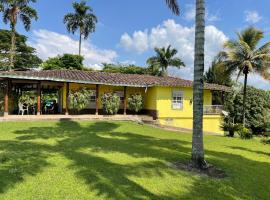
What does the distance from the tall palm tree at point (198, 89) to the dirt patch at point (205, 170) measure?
0.20 meters

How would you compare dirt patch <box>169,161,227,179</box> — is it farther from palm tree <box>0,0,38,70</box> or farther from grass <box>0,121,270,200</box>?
palm tree <box>0,0,38,70</box>

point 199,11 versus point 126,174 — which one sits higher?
point 199,11

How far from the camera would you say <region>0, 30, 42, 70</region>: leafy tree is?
141 feet

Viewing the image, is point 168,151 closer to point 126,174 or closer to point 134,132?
point 126,174

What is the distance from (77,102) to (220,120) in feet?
46.8

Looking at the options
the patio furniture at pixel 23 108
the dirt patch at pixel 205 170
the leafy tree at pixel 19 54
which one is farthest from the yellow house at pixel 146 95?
the leafy tree at pixel 19 54

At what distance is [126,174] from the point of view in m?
8.25

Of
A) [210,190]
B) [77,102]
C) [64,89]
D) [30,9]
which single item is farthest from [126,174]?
[30,9]

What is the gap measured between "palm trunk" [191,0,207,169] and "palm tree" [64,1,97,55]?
36960mm

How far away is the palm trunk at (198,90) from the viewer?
32.6 feet

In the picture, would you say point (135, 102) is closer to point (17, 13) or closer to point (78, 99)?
point (78, 99)

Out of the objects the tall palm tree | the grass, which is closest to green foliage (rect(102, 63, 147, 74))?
the grass

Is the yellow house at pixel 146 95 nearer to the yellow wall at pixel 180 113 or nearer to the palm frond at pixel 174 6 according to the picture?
the yellow wall at pixel 180 113

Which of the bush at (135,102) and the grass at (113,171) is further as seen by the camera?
the bush at (135,102)
